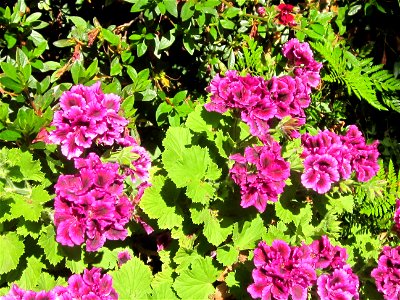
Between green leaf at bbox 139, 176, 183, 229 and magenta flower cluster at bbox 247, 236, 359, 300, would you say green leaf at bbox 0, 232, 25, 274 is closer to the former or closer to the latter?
green leaf at bbox 139, 176, 183, 229

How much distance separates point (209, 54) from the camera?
8.84ft

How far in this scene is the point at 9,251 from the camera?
1.93m

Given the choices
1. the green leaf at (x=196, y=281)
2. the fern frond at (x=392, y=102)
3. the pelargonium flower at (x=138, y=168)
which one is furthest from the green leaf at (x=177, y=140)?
the fern frond at (x=392, y=102)

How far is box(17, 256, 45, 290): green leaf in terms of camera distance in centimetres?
201

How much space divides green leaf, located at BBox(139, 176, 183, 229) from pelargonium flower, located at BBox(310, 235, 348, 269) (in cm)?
61

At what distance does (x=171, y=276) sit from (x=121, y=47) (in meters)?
1.14

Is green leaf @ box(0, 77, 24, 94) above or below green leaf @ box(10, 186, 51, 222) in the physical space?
above

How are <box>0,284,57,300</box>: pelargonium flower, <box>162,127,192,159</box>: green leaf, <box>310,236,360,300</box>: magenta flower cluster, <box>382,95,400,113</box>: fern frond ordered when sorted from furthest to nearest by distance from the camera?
<box>382,95,400,113</box>: fern frond < <box>162,127,192,159</box>: green leaf < <box>310,236,360,300</box>: magenta flower cluster < <box>0,284,57,300</box>: pelargonium flower

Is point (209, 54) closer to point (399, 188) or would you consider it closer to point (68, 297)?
point (399, 188)

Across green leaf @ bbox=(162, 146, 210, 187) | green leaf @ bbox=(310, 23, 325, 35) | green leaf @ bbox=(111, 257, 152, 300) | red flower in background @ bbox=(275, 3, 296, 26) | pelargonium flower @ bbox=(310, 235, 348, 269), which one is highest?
red flower in background @ bbox=(275, 3, 296, 26)

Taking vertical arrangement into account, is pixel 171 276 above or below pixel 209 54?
below

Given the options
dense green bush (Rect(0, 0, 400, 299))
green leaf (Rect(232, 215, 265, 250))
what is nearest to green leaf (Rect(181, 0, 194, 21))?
dense green bush (Rect(0, 0, 400, 299))

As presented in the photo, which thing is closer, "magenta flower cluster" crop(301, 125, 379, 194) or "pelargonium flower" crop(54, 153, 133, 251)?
"pelargonium flower" crop(54, 153, 133, 251)

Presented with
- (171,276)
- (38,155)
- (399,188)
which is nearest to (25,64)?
(38,155)
